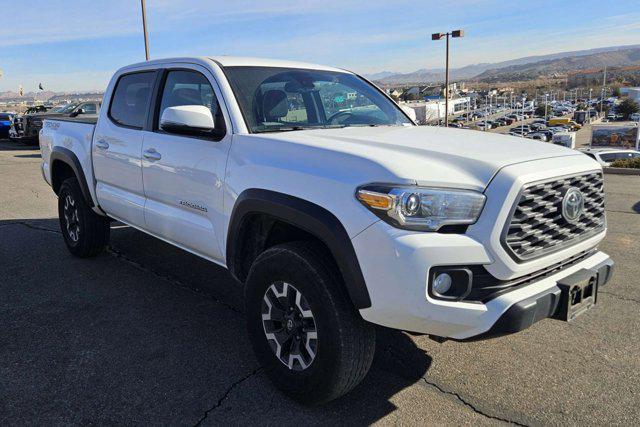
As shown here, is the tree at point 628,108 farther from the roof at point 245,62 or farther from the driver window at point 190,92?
the driver window at point 190,92

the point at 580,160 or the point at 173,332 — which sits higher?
the point at 580,160

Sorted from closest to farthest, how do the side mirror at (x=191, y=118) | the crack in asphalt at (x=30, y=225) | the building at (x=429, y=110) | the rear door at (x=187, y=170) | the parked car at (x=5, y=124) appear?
the side mirror at (x=191, y=118), the rear door at (x=187, y=170), the crack in asphalt at (x=30, y=225), the building at (x=429, y=110), the parked car at (x=5, y=124)

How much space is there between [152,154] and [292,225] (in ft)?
5.16

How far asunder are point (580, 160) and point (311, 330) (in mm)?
1713

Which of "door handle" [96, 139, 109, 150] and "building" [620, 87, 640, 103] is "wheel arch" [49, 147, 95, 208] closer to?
"door handle" [96, 139, 109, 150]

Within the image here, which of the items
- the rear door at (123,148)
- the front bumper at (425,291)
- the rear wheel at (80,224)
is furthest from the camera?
the rear wheel at (80,224)

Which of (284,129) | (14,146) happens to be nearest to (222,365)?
(284,129)

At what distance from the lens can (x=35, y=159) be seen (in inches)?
617

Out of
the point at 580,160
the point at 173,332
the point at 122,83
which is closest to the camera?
the point at 580,160

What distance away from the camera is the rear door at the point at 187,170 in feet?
10.7

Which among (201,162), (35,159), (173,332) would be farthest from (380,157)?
(35,159)

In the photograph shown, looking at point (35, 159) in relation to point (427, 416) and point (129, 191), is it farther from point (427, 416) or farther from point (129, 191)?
point (427, 416)

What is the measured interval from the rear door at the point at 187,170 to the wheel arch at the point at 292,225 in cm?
18

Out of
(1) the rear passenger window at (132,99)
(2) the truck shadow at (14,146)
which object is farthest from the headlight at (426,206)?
(2) the truck shadow at (14,146)
